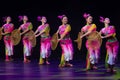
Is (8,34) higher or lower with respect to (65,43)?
higher

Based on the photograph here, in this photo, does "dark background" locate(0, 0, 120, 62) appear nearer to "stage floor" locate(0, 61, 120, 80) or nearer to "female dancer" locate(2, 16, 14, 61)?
"female dancer" locate(2, 16, 14, 61)

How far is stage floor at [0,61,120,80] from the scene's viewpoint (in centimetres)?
1030

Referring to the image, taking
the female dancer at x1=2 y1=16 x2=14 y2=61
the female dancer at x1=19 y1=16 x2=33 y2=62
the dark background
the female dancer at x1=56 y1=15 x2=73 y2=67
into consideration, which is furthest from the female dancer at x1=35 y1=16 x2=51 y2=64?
the dark background

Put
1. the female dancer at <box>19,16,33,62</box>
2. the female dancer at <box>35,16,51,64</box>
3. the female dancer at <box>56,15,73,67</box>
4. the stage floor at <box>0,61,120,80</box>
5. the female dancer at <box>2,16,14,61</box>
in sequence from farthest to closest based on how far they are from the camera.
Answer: the female dancer at <box>2,16,14,61</box>, the female dancer at <box>19,16,33,62</box>, the female dancer at <box>35,16,51,64</box>, the female dancer at <box>56,15,73,67</box>, the stage floor at <box>0,61,120,80</box>

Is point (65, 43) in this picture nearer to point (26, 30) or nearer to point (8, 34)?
point (26, 30)

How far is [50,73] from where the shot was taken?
11.1 meters

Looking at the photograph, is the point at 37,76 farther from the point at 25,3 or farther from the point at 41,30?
the point at 25,3

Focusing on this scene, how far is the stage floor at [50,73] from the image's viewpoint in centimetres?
1030

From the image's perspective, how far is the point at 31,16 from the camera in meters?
16.5

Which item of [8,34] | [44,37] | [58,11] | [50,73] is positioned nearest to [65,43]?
[44,37]

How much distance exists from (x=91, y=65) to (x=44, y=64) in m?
2.17

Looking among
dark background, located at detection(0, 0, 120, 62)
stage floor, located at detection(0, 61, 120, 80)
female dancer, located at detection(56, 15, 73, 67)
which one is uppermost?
dark background, located at detection(0, 0, 120, 62)

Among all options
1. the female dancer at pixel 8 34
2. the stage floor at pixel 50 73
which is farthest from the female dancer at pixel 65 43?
the female dancer at pixel 8 34

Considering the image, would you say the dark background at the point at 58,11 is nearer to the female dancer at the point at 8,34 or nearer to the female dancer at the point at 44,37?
the female dancer at the point at 8,34
